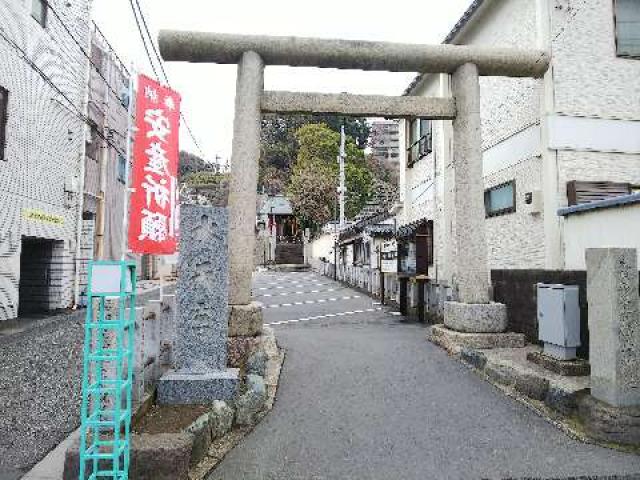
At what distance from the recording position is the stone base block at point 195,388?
4.80 m

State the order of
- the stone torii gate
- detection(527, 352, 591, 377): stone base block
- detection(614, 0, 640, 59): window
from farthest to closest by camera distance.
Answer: detection(614, 0, 640, 59): window < the stone torii gate < detection(527, 352, 591, 377): stone base block

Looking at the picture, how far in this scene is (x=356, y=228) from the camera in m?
25.2

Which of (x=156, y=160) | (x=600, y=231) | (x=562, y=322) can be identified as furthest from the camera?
(x=156, y=160)

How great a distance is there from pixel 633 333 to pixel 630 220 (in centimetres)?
191

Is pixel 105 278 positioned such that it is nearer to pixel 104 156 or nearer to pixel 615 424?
pixel 615 424

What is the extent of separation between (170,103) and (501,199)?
28.3 ft

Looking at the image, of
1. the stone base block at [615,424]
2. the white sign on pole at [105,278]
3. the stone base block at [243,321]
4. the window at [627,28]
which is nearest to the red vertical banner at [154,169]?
the stone base block at [243,321]

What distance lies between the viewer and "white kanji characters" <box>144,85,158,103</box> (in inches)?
391

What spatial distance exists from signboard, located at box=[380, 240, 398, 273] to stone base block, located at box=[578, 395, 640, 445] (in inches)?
331

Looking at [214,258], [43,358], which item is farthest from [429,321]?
[43,358]

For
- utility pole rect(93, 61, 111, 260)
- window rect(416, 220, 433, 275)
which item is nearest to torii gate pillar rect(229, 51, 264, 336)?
window rect(416, 220, 433, 275)

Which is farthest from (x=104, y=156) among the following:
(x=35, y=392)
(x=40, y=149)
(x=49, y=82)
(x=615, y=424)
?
(x=615, y=424)

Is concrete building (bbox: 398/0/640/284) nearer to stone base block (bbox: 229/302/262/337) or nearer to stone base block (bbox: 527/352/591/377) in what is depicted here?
stone base block (bbox: 527/352/591/377)

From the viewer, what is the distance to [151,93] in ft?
33.0
